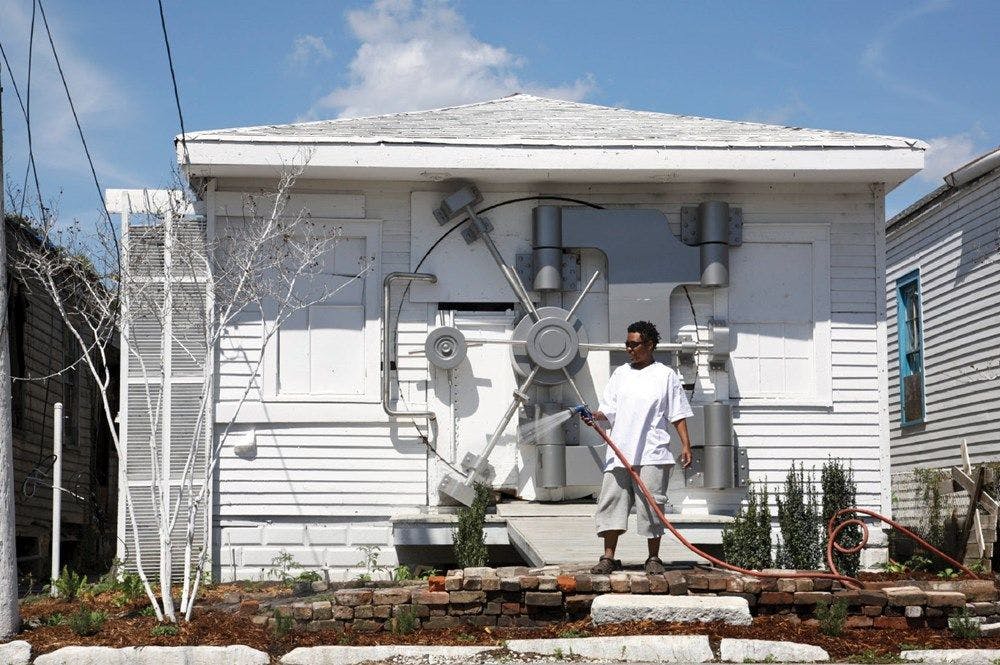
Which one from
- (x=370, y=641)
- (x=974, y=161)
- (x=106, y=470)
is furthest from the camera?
(x=106, y=470)

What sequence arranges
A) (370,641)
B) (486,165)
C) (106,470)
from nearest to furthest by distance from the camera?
(370,641)
(486,165)
(106,470)

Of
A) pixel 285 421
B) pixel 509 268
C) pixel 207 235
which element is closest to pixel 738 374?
pixel 509 268

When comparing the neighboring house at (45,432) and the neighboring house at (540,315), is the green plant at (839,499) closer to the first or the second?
the neighboring house at (540,315)

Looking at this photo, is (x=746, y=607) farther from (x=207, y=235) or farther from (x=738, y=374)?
(x=207, y=235)

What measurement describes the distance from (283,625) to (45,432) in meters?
10.5

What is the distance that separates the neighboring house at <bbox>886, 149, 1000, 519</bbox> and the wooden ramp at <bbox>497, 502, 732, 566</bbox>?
4674 millimetres

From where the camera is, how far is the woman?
339 inches

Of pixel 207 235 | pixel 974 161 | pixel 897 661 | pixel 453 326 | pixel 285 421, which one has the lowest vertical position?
pixel 897 661

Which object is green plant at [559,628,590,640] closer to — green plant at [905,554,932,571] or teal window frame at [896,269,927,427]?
green plant at [905,554,932,571]

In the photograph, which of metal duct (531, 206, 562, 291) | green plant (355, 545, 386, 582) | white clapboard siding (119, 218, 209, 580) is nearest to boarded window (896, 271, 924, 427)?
metal duct (531, 206, 562, 291)

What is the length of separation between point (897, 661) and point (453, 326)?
6291 mm

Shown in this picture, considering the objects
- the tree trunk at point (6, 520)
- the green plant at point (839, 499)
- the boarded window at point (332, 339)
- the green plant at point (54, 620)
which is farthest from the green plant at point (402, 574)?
the green plant at point (839, 499)

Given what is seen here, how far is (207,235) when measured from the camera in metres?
12.3

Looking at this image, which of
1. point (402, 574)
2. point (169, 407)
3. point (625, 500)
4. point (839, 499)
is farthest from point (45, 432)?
point (625, 500)
